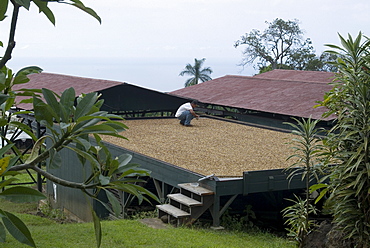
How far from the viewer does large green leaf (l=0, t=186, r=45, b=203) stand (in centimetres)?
225


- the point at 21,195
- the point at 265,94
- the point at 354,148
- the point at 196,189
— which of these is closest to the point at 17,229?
the point at 21,195

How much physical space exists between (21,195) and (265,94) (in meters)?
16.4

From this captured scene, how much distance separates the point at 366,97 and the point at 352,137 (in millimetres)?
489

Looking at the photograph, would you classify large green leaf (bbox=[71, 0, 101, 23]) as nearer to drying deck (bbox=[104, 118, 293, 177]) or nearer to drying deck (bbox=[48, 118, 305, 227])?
drying deck (bbox=[48, 118, 305, 227])

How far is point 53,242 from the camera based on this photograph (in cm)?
716

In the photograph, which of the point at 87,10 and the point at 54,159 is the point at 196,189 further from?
the point at 54,159

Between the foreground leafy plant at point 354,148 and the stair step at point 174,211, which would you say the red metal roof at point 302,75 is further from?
the foreground leafy plant at point 354,148

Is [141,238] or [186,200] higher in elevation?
[186,200]

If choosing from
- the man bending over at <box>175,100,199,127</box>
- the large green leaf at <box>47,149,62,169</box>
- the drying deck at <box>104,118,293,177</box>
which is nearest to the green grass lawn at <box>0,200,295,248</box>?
the drying deck at <box>104,118,293,177</box>

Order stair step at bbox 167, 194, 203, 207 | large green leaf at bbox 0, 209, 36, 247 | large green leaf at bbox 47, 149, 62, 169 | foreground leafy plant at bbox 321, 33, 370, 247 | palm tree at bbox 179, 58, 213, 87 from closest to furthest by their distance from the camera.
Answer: large green leaf at bbox 0, 209, 36, 247
large green leaf at bbox 47, 149, 62, 169
foreground leafy plant at bbox 321, 33, 370, 247
stair step at bbox 167, 194, 203, 207
palm tree at bbox 179, 58, 213, 87

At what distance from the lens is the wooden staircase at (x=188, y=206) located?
8.05m

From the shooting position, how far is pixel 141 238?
7074 millimetres

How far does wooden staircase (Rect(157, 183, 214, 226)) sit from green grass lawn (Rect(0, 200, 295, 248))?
26 cm

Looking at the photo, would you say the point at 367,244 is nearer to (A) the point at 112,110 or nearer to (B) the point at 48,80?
(A) the point at 112,110
